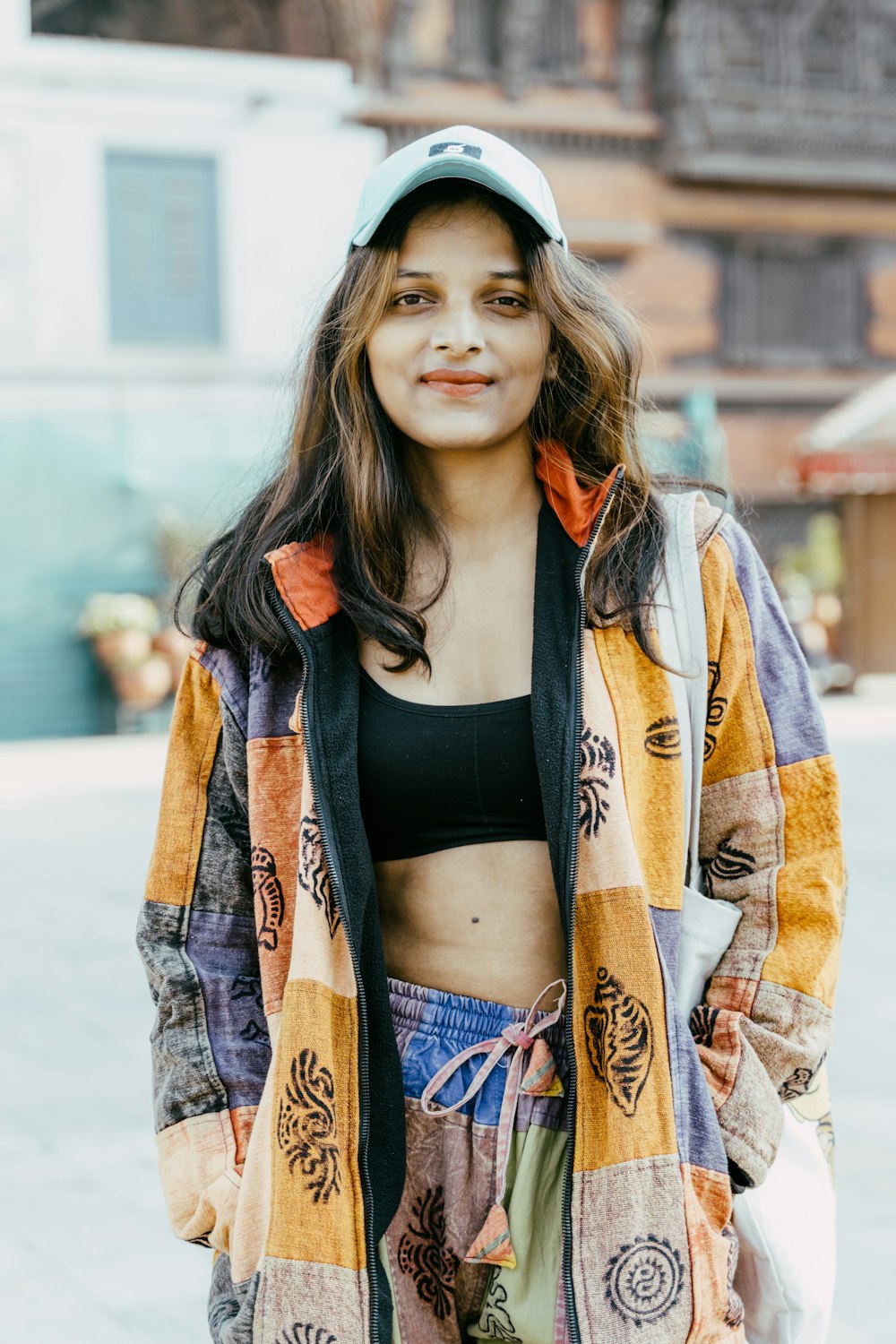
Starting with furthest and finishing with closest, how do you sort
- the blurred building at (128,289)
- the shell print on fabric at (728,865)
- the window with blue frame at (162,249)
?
1. the window with blue frame at (162,249)
2. the blurred building at (128,289)
3. the shell print on fabric at (728,865)

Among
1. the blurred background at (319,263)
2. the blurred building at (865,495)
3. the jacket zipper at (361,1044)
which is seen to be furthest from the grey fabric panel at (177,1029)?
the blurred building at (865,495)

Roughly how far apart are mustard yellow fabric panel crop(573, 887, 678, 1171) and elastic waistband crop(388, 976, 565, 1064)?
0.12m

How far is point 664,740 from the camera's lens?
1840 mm

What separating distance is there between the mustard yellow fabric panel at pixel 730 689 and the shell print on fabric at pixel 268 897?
1.91 ft

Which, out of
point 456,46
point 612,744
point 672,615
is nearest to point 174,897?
point 612,744

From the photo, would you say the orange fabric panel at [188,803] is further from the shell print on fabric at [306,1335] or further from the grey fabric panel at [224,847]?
the shell print on fabric at [306,1335]

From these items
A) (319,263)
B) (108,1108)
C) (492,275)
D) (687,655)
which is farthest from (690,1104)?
(319,263)

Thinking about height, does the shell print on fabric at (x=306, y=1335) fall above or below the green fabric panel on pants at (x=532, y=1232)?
below

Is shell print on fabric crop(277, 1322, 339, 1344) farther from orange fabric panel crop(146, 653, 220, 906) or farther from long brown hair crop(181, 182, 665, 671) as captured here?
long brown hair crop(181, 182, 665, 671)

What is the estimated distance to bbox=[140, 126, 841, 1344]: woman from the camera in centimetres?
176

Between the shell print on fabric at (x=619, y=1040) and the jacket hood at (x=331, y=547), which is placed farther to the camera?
the jacket hood at (x=331, y=547)

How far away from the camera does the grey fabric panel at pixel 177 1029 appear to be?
6.43 feet

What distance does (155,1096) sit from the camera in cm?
199

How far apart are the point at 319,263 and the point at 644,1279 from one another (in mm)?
→ 12506
